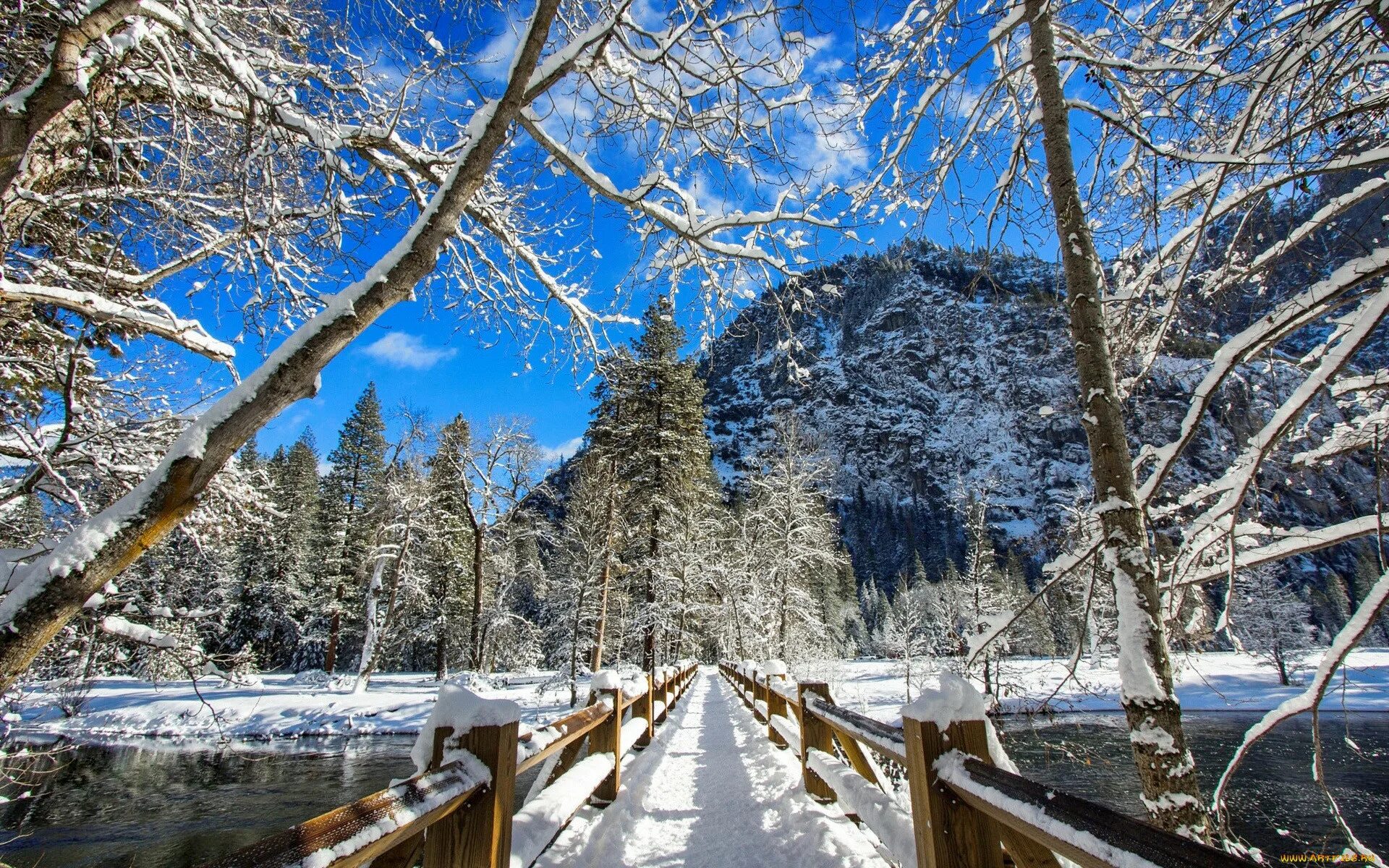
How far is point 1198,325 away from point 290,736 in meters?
23.6

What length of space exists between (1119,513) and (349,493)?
116ft

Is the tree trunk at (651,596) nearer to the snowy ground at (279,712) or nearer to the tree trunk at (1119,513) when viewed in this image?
the snowy ground at (279,712)

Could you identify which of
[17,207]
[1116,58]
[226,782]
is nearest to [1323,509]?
[1116,58]

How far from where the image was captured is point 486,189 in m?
4.70

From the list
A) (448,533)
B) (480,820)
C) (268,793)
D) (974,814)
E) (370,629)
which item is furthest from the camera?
(448,533)

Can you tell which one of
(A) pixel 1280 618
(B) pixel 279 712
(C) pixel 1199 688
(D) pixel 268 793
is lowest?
(C) pixel 1199 688

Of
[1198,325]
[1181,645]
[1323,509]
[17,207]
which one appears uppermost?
[17,207]

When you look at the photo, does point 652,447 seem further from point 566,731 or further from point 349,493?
point 349,493

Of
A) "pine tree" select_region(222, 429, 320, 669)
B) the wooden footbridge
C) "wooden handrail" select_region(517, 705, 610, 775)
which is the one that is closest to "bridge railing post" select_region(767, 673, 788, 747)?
the wooden footbridge

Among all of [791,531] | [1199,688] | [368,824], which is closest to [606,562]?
[791,531]

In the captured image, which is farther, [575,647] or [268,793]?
[575,647]

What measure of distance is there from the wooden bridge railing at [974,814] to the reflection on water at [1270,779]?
275 inches

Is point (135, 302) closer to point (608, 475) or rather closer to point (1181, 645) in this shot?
point (1181, 645)

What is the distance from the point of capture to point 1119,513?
293 centimetres
